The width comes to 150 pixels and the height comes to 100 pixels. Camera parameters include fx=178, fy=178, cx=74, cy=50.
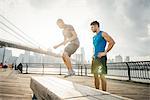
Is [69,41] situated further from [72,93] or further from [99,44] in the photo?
[72,93]

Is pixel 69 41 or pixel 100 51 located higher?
pixel 69 41

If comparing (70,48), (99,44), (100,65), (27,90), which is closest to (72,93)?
(100,65)

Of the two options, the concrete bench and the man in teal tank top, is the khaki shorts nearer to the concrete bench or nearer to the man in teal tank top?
the man in teal tank top

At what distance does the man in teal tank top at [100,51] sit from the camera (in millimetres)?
3603

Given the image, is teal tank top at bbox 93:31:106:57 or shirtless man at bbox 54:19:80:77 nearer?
teal tank top at bbox 93:31:106:57

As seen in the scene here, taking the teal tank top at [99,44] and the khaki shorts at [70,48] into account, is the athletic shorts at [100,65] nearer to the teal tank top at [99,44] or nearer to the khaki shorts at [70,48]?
the teal tank top at [99,44]

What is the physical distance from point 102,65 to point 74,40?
151 cm

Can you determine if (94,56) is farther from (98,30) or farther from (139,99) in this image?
(139,99)

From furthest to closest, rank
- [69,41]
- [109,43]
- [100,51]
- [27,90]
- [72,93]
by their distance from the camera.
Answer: [27,90]
[69,41]
[100,51]
[109,43]
[72,93]

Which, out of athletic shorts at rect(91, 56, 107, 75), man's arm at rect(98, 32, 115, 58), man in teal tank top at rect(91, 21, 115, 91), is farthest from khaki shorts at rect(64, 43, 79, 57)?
man's arm at rect(98, 32, 115, 58)

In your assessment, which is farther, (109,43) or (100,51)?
(100,51)

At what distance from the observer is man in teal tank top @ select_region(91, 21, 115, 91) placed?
11.8 feet

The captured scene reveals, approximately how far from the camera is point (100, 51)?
3725 millimetres

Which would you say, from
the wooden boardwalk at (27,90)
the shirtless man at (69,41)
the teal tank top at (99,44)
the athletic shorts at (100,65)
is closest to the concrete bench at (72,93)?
the athletic shorts at (100,65)
